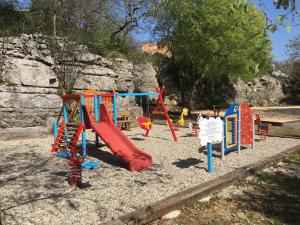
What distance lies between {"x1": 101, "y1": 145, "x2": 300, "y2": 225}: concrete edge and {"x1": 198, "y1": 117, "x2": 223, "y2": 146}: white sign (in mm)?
709

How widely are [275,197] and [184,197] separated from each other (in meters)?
1.44

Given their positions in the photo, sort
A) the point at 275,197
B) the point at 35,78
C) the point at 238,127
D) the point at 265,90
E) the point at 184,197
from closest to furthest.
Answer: the point at 184,197, the point at 275,197, the point at 238,127, the point at 35,78, the point at 265,90

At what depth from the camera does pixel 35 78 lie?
1162 centimetres

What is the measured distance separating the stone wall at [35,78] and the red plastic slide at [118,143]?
4.71 meters

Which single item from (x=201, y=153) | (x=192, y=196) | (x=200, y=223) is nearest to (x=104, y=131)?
(x=201, y=153)

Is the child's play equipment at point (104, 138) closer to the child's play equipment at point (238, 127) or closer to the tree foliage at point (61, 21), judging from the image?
the child's play equipment at point (238, 127)

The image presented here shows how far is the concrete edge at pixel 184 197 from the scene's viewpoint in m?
3.51

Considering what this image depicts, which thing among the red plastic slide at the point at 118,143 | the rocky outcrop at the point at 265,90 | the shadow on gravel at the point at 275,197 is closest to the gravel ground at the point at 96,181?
the red plastic slide at the point at 118,143

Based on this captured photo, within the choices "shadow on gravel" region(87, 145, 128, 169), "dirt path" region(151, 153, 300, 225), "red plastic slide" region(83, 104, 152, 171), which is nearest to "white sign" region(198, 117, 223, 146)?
"dirt path" region(151, 153, 300, 225)

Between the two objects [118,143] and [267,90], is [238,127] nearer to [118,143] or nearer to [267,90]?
[118,143]

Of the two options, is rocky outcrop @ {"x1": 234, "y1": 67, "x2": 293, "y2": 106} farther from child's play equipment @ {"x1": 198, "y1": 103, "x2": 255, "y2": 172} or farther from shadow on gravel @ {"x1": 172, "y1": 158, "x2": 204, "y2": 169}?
shadow on gravel @ {"x1": 172, "y1": 158, "x2": 204, "y2": 169}

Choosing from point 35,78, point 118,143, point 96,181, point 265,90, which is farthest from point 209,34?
point 265,90

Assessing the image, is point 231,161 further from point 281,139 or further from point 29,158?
point 29,158

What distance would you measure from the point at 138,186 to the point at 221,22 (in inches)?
484
